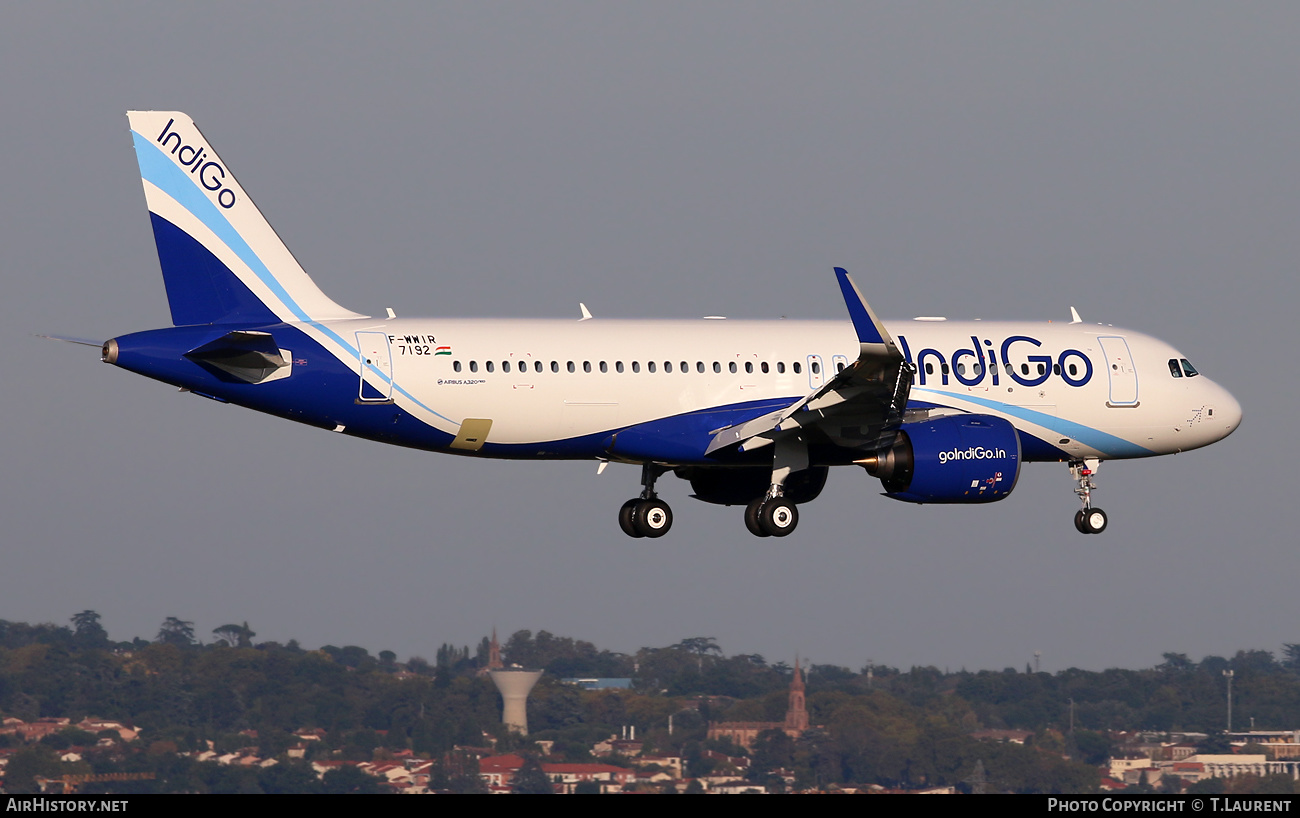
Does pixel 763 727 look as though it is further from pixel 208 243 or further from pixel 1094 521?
pixel 208 243

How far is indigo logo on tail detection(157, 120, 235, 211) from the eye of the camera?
1487 inches

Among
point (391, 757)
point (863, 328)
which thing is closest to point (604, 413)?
point (863, 328)

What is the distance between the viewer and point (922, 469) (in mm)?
38219

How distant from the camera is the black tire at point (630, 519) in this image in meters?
41.6

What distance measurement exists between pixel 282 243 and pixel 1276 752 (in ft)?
100

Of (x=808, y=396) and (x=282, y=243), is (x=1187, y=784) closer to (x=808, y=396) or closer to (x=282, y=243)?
(x=808, y=396)

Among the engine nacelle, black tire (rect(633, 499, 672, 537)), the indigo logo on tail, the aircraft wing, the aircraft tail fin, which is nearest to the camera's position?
the aircraft wing

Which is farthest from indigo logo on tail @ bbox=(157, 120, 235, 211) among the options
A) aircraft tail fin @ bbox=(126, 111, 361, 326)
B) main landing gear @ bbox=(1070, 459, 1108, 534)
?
main landing gear @ bbox=(1070, 459, 1108, 534)

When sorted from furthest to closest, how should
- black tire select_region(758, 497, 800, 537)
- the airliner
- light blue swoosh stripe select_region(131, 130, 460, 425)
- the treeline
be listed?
1. the treeline
2. black tire select_region(758, 497, 800, 537)
3. light blue swoosh stripe select_region(131, 130, 460, 425)
4. the airliner

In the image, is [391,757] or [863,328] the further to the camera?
[391,757]

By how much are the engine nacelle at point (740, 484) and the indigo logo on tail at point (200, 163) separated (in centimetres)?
1145

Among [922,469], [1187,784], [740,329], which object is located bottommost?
[1187,784]

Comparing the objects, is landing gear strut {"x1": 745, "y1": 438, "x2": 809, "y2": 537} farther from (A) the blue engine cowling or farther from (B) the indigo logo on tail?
(B) the indigo logo on tail

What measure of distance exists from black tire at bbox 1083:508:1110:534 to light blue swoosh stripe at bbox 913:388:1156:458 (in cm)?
134
